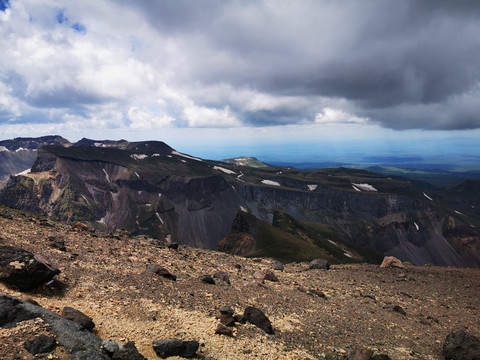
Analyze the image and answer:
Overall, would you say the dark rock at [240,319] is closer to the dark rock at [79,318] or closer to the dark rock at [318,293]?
the dark rock at [79,318]

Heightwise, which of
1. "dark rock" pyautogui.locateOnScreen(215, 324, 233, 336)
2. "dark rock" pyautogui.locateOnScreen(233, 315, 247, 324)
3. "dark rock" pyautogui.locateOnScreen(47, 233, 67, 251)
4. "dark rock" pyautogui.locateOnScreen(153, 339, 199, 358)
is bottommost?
"dark rock" pyautogui.locateOnScreen(233, 315, 247, 324)

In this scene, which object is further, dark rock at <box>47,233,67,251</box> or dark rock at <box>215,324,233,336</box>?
dark rock at <box>47,233,67,251</box>

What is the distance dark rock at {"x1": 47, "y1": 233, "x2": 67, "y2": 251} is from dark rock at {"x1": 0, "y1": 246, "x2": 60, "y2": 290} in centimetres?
539

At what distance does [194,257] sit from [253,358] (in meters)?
14.5

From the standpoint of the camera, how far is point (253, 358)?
1084 centimetres

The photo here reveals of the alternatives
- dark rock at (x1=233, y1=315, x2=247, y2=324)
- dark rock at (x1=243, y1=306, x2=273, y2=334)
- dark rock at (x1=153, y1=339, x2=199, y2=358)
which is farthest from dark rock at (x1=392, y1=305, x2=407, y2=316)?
dark rock at (x1=153, y1=339, x2=199, y2=358)

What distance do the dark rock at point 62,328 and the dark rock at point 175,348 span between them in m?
1.93

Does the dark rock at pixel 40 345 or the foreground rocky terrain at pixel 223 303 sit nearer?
the dark rock at pixel 40 345

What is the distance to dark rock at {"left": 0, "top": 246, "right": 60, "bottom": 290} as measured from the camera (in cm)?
1176

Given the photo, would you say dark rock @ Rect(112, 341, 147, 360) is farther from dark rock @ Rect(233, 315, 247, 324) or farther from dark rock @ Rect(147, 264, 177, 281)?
dark rock @ Rect(147, 264, 177, 281)

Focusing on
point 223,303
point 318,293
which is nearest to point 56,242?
point 223,303

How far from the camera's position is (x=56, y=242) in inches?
715

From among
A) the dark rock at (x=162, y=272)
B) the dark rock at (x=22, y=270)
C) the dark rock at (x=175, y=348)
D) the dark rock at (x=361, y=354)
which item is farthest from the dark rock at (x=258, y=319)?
the dark rock at (x=22, y=270)

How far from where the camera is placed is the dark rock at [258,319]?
13125 mm
